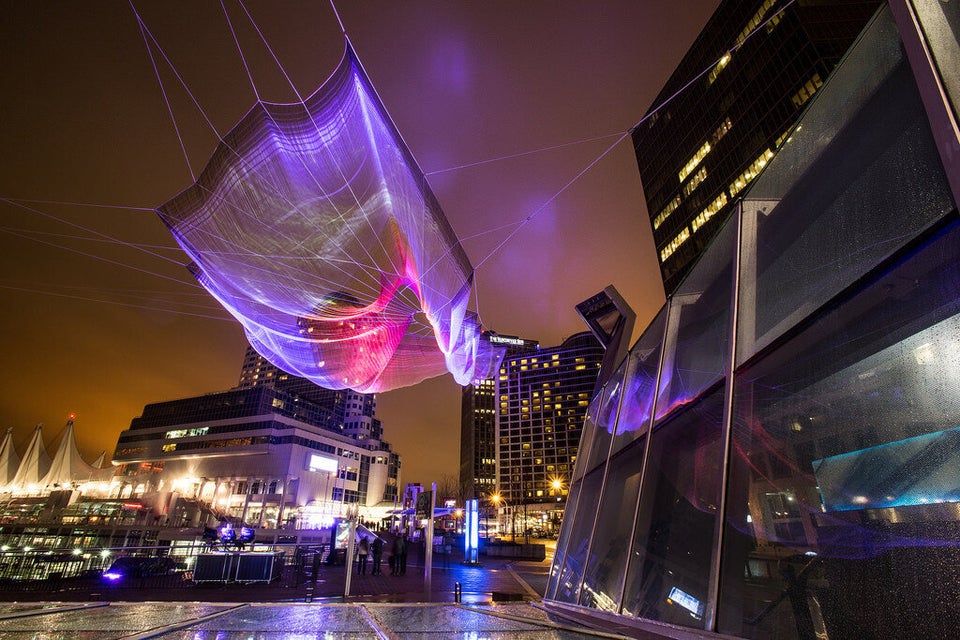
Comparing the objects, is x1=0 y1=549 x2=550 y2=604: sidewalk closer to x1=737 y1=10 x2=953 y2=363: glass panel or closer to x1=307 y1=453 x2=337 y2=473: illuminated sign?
x1=737 y1=10 x2=953 y2=363: glass panel

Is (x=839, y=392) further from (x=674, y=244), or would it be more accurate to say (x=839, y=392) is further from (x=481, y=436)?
(x=481, y=436)

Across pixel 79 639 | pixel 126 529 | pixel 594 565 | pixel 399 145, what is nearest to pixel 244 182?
pixel 399 145

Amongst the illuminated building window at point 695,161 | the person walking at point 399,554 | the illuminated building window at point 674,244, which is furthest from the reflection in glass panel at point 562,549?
the illuminated building window at point 695,161

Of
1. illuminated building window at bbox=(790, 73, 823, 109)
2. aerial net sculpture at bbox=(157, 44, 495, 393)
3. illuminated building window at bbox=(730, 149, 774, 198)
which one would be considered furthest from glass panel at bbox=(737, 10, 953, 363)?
illuminated building window at bbox=(730, 149, 774, 198)

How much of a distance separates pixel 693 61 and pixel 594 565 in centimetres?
7220

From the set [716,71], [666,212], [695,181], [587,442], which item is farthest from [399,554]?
[716,71]

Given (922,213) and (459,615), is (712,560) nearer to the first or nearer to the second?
(922,213)

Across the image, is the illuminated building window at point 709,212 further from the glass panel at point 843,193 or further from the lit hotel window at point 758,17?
the glass panel at point 843,193

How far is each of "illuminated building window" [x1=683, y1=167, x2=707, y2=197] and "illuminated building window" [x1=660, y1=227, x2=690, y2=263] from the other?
5110 millimetres

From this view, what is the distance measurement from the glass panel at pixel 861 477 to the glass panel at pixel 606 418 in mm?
5574

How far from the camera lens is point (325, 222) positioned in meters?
12.4

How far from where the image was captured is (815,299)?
2912 mm

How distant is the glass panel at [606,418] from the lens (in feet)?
28.2

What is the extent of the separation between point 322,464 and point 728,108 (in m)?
76.2
